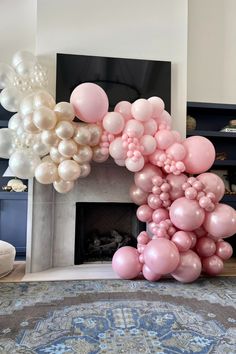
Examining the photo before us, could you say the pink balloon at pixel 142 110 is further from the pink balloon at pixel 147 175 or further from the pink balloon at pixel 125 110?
the pink balloon at pixel 147 175

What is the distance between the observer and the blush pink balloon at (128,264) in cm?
223

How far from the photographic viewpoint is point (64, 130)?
77.5 inches

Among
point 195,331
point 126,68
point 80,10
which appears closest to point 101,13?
point 80,10

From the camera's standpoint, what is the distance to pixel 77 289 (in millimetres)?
2096

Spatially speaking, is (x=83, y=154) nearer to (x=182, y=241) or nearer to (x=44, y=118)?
(x=44, y=118)

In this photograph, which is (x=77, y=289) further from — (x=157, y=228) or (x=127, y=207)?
(x=127, y=207)

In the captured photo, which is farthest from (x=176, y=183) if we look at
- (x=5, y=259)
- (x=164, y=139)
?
(x=5, y=259)

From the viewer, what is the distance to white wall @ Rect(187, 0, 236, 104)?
3201mm

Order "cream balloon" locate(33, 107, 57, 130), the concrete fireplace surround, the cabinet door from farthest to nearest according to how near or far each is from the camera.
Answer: the cabinet door < the concrete fireplace surround < "cream balloon" locate(33, 107, 57, 130)

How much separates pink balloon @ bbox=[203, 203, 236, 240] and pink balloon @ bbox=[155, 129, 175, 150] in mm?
676

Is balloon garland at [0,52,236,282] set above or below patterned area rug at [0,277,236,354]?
above

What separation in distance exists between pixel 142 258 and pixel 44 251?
102 centimetres

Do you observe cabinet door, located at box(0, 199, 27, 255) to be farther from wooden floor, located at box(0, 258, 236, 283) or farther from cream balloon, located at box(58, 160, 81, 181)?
cream balloon, located at box(58, 160, 81, 181)

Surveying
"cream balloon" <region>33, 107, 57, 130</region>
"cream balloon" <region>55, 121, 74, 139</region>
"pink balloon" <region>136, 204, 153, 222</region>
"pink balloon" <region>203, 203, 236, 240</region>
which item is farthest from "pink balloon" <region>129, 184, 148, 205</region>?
"cream balloon" <region>33, 107, 57, 130</region>
